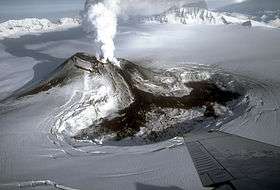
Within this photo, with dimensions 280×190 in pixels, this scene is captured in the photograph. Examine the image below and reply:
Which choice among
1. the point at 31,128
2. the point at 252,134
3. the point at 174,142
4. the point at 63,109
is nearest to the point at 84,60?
the point at 63,109

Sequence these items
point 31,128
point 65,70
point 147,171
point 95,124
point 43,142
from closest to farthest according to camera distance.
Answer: point 147,171 < point 43,142 < point 31,128 < point 95,124 < point 65,70

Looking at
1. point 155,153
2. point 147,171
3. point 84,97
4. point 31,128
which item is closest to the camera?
point 147,171

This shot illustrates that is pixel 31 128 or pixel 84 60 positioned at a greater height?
pixel 84 60

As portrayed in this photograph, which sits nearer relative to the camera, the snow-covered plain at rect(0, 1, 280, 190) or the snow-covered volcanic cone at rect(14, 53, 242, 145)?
the snow-covered plain at rect(0, 1, 280, 190)

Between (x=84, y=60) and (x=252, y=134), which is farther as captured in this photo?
(x=84, y=60)

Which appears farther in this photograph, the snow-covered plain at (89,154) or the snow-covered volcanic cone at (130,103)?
the snow-covered volcanic cone at (130,103)

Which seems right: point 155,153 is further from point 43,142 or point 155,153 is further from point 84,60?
point 84,60

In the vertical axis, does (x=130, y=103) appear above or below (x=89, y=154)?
above

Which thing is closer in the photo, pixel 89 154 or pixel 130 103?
pixel 89 154
